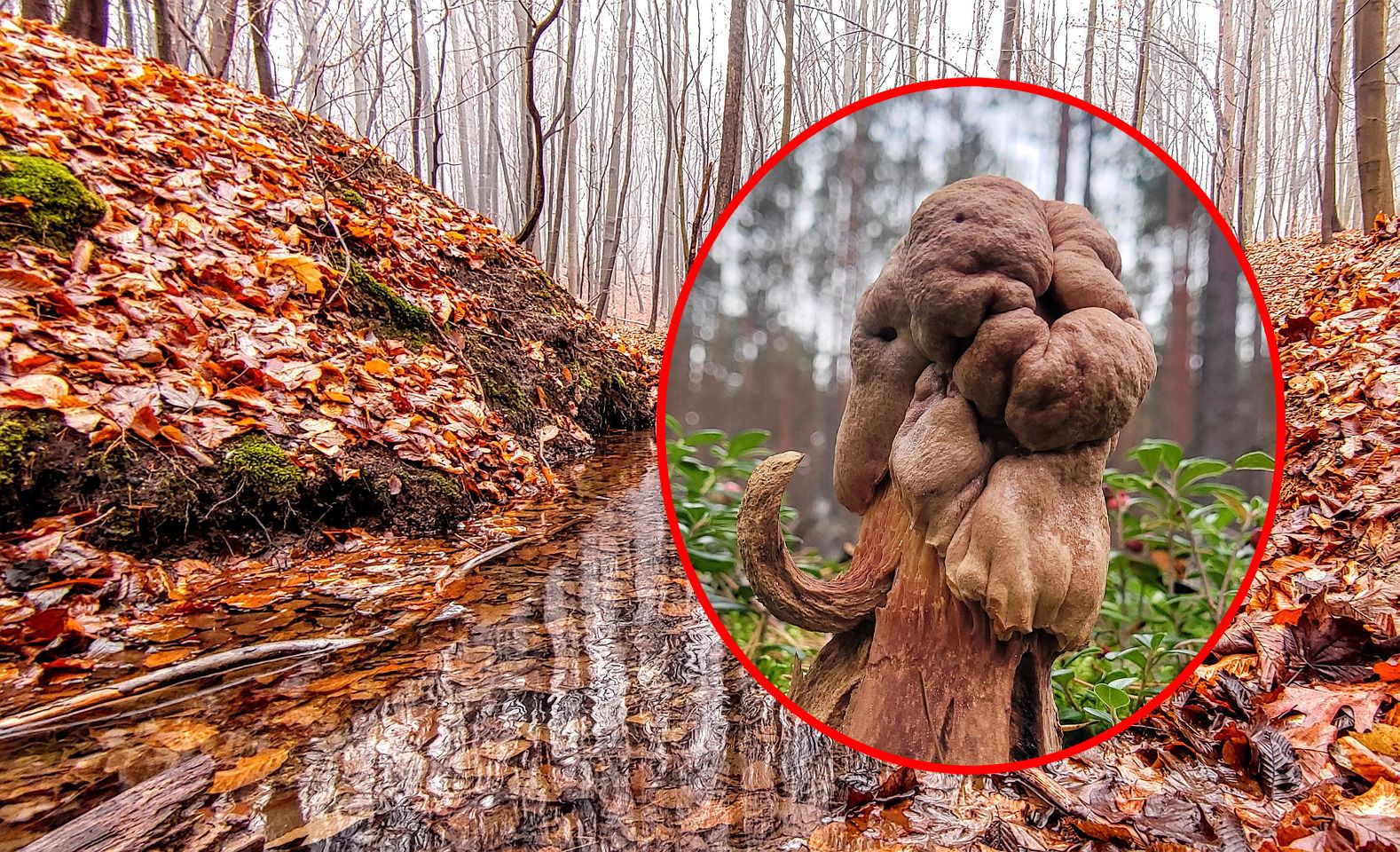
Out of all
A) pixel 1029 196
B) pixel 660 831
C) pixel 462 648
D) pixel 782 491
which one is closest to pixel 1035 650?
pixel 782 491

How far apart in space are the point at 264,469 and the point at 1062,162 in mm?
2985

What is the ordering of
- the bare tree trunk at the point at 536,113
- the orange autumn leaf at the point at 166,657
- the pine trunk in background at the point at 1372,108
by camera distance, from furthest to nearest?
the bare tree trunk at the point at 536,113 < the pine trunk in background at the point at 1372,108 < the orange autumn leaf at the point at 166,657

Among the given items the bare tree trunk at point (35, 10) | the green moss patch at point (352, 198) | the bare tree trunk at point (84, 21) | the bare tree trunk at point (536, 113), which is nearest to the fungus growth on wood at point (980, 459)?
the green moss patch at point (352, 198)

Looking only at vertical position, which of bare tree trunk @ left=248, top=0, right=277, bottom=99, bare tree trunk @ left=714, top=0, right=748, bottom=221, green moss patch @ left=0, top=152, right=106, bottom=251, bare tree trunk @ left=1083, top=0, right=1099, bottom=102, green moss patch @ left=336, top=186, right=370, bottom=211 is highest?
bare tree trunk @ left=1083, top=0, right=1099, bottom=102

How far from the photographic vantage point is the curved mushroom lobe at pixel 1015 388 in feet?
1.95

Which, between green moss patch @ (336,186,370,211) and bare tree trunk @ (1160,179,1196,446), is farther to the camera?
green moss patch @ (336,186,370,211)

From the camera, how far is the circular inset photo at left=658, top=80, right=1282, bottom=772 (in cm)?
61

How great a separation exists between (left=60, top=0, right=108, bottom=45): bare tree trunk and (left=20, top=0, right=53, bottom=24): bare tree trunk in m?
0.14

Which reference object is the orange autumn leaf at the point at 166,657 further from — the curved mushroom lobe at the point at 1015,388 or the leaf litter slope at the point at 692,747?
the curved mushroom lobe at the point at 1015,388

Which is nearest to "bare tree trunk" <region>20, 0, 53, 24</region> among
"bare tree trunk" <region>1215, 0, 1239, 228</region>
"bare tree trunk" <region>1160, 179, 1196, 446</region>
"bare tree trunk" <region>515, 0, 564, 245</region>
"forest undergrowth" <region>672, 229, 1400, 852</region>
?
"bare tree trunk" <region>515, 0, 564, 245</region>

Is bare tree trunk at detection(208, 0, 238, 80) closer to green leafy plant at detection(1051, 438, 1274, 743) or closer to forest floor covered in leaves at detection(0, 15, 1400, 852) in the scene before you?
forest floor covered in leaves at detection(0, 15, 1400, 852)

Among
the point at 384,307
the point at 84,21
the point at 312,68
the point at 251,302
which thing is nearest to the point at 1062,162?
the point at 251,302

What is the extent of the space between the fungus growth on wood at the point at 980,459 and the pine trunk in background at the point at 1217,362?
0.33 ft

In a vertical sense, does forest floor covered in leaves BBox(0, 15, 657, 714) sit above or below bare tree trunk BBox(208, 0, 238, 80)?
below
